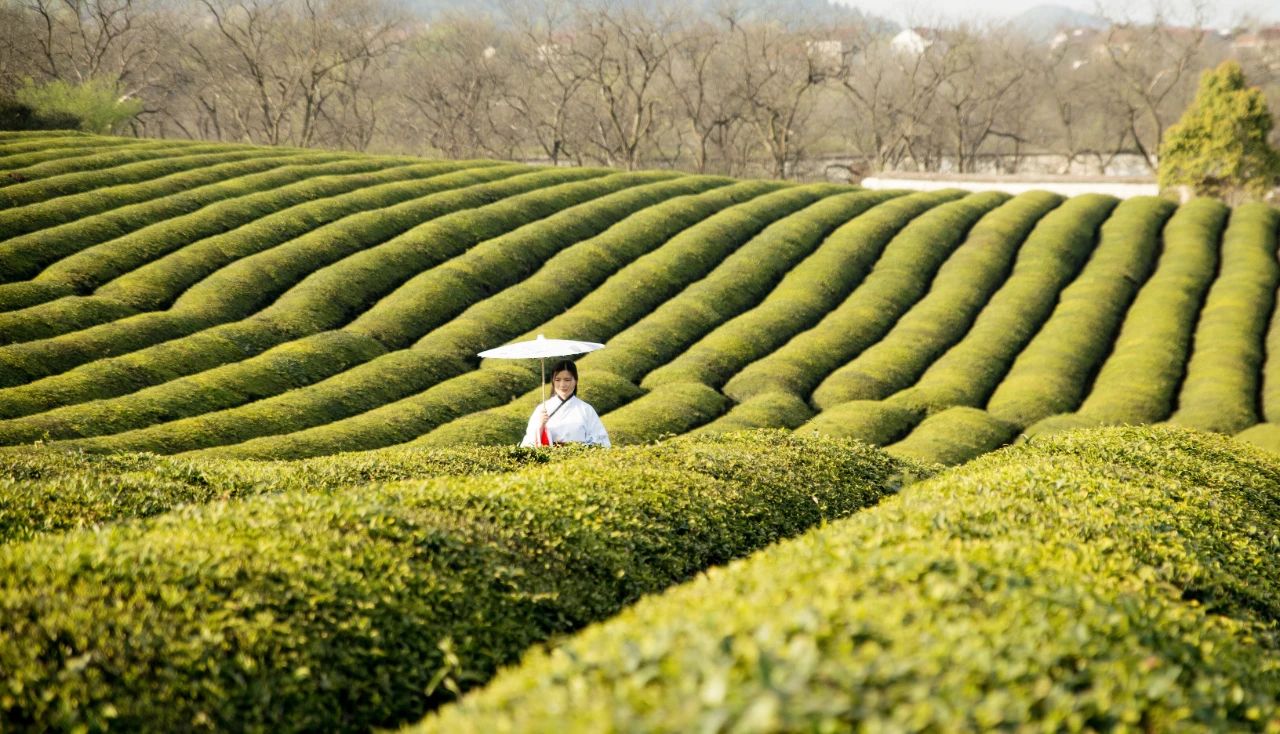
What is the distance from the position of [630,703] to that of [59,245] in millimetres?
34000

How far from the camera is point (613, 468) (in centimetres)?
1226

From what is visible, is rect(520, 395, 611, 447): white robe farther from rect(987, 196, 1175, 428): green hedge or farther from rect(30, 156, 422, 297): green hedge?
rect(30, 156, 422, 297): green hedge

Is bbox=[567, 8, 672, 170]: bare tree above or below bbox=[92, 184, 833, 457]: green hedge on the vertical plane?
above

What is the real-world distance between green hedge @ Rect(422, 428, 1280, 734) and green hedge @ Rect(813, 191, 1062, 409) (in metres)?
19.8

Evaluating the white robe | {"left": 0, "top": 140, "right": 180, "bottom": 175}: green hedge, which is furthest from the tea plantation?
the white robe

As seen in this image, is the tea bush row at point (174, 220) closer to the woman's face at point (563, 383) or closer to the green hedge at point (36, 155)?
the green hedge at point (36, 155)

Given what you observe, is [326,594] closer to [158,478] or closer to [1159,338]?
[158,478]

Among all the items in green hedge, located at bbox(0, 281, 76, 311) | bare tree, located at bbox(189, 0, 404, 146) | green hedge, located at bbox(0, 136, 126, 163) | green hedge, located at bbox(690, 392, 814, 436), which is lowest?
green hedge, located at bbox(690, 392, 814, 436)

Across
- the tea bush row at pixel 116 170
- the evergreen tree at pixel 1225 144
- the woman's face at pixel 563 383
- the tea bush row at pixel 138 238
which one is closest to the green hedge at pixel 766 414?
the woman's face at pixel 563 383

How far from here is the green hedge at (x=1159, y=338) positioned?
2856 centimetres

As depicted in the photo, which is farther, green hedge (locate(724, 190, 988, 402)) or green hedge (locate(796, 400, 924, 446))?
green hedge (locate(724, 190, 988, 402))

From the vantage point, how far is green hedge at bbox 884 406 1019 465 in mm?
23875

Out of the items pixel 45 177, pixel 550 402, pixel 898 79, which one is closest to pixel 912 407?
pixel 550 402

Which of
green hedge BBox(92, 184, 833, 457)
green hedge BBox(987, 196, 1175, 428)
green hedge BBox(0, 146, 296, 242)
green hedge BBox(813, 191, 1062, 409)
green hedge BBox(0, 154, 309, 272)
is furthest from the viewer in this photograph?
green hedge BBox(0, 146, 296, 242)
